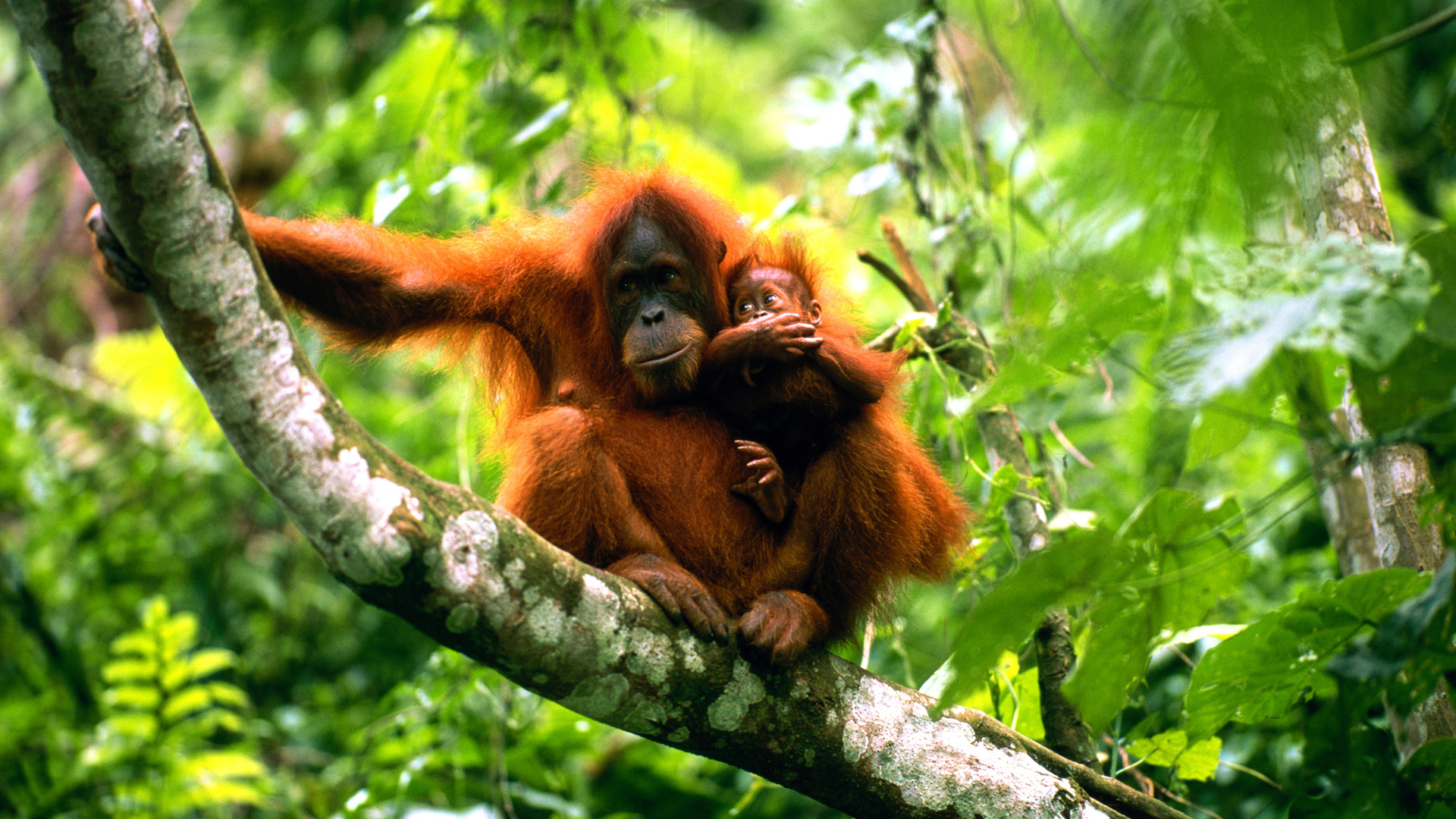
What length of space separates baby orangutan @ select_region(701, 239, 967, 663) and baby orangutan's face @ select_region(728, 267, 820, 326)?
12 centimetres

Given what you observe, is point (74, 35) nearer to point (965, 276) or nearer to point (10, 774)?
point (965, 276)

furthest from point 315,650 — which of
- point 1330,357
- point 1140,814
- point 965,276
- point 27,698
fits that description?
point 1330,357

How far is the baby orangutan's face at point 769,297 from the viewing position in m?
3.40

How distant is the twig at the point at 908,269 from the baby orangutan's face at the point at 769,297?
356 mm

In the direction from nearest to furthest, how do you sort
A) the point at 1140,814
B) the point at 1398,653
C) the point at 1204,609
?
the point at 1398,653
the point at 1204,609
the point at 1140,814

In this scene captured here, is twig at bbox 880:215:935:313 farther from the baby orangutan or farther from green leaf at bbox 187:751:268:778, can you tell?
green leaf at bbox 187:751:268:778

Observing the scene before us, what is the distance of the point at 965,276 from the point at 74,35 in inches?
114

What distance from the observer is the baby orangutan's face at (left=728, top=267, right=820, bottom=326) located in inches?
134

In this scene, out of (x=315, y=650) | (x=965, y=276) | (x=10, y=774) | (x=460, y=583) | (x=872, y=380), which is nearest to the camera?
(x=460, y=583)

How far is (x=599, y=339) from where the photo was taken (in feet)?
11.0

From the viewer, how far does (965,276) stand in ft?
12.5

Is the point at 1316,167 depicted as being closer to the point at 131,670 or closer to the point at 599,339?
the point at 599,339

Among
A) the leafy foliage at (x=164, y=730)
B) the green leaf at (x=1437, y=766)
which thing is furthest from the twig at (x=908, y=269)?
the leafy foliage at (x=164, y=730)

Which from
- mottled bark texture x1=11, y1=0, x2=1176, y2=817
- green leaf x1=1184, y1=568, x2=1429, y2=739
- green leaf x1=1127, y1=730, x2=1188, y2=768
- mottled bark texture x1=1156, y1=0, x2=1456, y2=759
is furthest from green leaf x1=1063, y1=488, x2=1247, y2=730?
green leaf x1=1127, y1=730, x2=1188, y2=768
